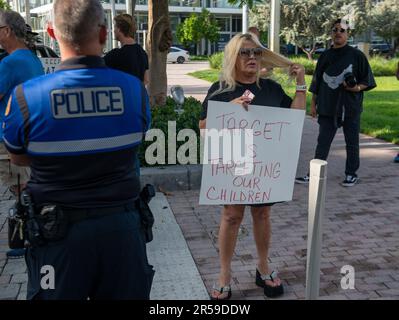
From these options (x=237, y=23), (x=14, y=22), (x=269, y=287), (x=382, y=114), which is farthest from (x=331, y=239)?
(x=237, y=23)

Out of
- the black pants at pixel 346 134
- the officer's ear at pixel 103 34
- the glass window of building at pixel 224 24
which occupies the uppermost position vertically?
the glass window of building at pixel 224 24

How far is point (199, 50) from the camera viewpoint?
59.4 meters

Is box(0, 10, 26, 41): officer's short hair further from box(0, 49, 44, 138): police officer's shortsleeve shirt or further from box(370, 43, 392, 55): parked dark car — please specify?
box(370, 43, 392, 55): parked dark car

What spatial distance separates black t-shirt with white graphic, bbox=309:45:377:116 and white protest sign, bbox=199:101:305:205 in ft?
10.3

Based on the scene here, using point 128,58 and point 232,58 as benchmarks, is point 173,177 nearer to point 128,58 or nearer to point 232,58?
point 128,58

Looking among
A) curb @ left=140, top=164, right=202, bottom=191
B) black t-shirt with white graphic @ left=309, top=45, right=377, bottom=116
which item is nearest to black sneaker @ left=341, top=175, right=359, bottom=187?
black t-shirt with white graphic @ left=309, top=45, right=377, bottom=116

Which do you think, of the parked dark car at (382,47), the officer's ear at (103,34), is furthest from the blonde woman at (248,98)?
the parked dark car at (382,47)

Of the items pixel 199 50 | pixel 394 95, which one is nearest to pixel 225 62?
pixel 394 95

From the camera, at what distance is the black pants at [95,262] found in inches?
83.5

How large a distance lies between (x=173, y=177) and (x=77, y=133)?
14.6 ft

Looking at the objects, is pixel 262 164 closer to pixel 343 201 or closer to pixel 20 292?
pixel 20 292

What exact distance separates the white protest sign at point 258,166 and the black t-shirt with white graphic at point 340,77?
315cm

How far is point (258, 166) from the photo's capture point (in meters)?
3.53

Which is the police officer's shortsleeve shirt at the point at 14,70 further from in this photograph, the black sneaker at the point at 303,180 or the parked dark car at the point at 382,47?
the parked dark car at the point at 382,47
